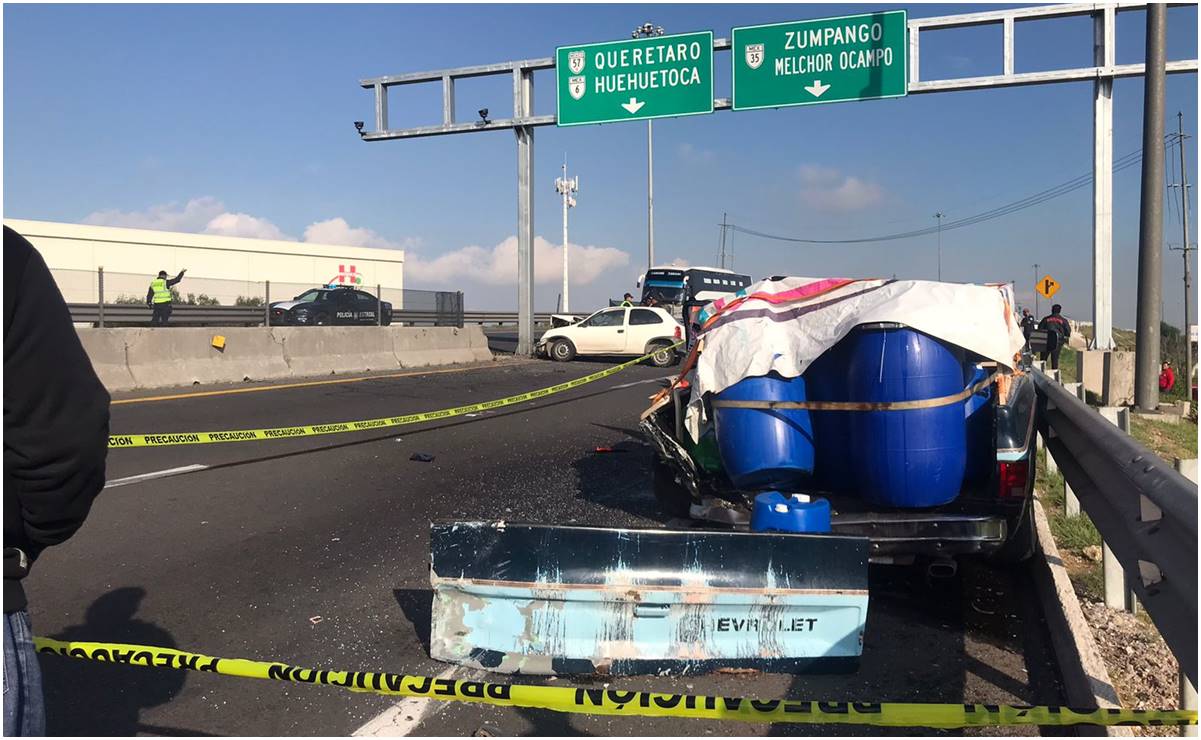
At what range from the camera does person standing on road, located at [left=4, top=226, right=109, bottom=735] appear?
1864 millimetres

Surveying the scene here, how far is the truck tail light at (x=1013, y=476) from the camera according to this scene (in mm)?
4668

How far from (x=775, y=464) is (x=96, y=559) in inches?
165

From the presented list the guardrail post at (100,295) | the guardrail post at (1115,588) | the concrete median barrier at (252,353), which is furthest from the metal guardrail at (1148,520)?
the guardrail post at (100,295)

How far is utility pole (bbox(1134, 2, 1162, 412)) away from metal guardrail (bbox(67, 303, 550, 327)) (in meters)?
17.4

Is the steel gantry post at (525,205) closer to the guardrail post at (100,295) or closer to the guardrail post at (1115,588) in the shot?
the guardrail post at (100,295)

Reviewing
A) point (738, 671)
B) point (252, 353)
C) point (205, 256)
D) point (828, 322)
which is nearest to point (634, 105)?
point (252, 353)

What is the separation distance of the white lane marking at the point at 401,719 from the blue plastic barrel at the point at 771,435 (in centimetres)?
200

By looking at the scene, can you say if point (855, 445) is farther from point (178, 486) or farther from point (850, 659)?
point (178, 486)

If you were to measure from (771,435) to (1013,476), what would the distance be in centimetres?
125

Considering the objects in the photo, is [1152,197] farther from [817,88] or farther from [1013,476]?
[1013,476]

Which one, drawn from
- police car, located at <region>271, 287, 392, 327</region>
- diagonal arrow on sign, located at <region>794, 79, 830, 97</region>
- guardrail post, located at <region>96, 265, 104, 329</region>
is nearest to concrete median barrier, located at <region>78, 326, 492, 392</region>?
police car, located at <region>271, 287, 392, 327</region>

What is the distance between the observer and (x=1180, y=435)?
12.5 meters

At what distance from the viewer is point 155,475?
7.94 metres

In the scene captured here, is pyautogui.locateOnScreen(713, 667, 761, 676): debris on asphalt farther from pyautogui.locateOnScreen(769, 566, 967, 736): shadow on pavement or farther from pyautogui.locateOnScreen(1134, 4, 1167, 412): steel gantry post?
pyautogui.locateOnScreen(1134, 4, 1167, 412): steel gantry post
